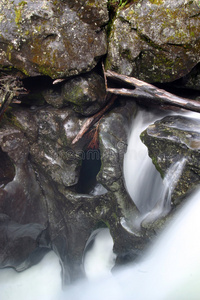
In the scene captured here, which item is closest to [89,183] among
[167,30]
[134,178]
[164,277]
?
[134,178]

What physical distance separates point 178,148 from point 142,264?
7.15 ft

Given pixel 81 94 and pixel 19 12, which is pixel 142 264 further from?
pixel 19 12

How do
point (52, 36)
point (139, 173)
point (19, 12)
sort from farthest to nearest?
point (139, 173) → point (52, 36) → point (19, 12)

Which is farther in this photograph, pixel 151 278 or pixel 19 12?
pixel 151 278

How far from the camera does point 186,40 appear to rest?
3625 mm

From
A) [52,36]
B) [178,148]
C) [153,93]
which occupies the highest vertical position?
[52,36]

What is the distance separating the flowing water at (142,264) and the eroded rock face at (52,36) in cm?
159

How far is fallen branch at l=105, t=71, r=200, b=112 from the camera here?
3.49 metres

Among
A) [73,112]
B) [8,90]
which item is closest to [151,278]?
[73,112]

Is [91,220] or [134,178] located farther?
[91,220]

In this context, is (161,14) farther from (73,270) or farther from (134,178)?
(73,270)

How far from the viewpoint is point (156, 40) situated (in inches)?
146

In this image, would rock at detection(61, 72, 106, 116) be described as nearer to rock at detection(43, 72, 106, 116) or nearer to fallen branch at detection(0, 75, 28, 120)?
rock at detection(43, 72, 106, 116)

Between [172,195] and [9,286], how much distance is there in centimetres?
408
